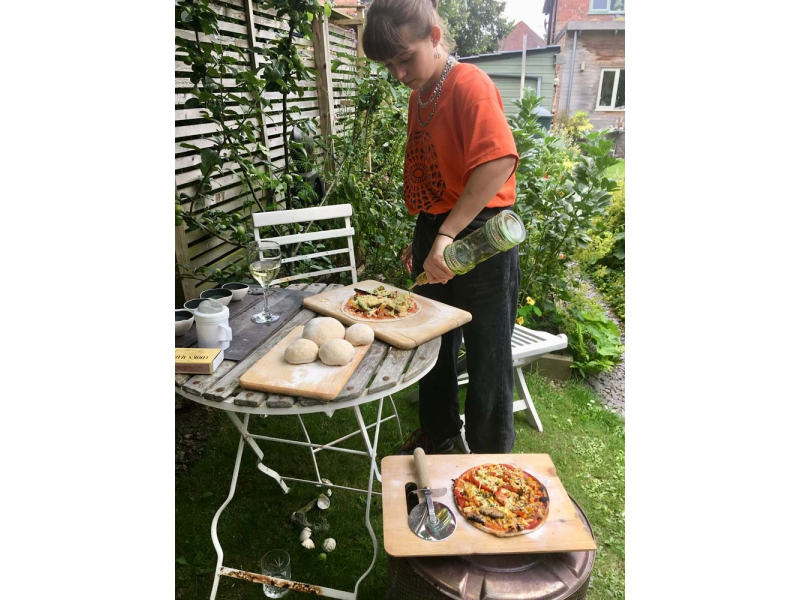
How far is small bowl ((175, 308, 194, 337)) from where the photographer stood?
164cm

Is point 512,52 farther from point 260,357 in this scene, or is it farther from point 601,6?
point 260,357

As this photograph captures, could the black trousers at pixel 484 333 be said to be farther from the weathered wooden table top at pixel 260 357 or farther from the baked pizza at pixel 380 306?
the weathered wooden table top at pixel 260 357

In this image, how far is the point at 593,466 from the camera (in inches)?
109

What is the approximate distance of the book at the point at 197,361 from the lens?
142 centimetres

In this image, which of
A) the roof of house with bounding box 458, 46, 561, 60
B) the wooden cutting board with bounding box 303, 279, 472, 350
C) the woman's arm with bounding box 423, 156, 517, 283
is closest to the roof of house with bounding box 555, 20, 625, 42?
the roof of house with bounding box 458, 46, 561, 60

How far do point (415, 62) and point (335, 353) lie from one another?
117cm

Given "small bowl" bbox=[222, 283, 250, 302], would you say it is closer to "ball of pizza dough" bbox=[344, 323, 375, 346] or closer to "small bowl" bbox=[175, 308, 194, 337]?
"small bowl" bbox=[175, 308, 194, 337]

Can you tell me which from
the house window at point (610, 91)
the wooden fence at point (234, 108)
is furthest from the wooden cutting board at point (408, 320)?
the house window at point (610, 91)

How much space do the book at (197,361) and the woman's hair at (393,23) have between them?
1.24 meters

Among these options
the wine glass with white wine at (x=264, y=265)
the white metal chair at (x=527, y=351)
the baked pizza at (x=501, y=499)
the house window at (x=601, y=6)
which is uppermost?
the house window at (x=601, y=6)

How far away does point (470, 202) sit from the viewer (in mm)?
1771

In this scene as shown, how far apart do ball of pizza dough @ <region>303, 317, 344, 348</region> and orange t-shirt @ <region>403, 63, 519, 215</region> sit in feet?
2.43
